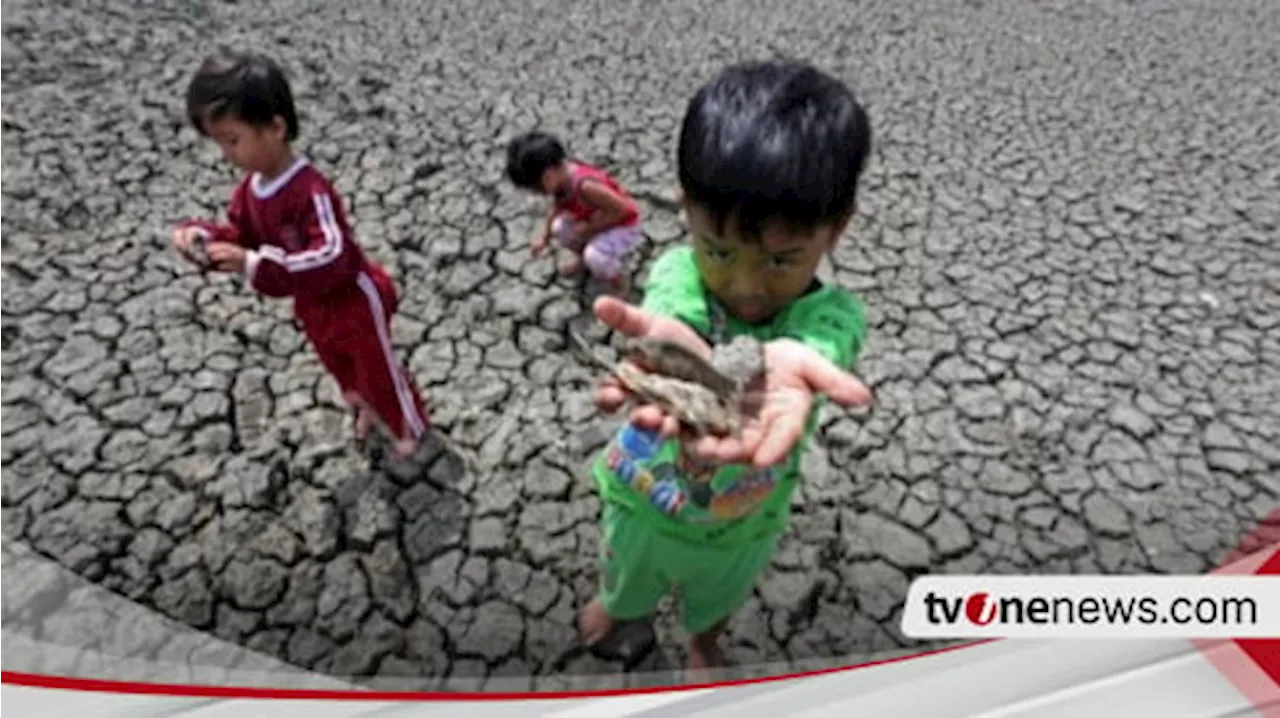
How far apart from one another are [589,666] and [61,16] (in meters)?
3.38

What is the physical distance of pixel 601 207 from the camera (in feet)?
8.32

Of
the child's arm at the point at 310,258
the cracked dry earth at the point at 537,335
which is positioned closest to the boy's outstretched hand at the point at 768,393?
the child's arm at the point at 310,258

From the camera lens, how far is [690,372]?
121 cm

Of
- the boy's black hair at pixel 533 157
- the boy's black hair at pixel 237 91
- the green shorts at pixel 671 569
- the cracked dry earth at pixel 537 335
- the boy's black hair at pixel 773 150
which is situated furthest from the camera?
the boy's black hair at pixel 533 157

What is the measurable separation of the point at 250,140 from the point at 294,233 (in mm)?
180

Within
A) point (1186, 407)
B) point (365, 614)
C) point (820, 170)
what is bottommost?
point (365, 614)

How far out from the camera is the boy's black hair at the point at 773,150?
1.11 m

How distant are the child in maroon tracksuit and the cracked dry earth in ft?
1.56

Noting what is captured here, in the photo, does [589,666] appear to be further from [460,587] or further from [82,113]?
[82,113]

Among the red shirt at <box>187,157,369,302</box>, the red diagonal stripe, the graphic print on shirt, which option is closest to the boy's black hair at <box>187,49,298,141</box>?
the red shirt at <box>187,157,369,302</box>

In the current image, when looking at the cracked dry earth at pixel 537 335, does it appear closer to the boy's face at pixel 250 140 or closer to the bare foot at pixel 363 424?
the bare foot at pixel 363 424

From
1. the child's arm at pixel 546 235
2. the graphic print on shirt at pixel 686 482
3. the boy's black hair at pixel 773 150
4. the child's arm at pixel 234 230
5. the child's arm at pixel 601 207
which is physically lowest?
the child's arm at pixel 546 235

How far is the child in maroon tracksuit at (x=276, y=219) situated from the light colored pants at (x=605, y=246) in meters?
0.80

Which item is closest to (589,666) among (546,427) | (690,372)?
(546,427)
